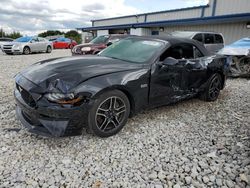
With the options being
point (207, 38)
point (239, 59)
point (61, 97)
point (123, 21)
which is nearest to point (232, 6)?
point (207, 38)

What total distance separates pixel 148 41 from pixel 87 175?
2.64 metres

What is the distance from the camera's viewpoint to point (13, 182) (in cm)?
218

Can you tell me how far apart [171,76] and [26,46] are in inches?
573

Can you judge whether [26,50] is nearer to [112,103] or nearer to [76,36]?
[112,103]

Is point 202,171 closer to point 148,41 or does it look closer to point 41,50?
point 148,41

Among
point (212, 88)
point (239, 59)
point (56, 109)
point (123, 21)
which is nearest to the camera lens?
point (56, 109)

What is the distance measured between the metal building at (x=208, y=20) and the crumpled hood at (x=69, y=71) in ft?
36.7

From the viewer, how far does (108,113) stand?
299 centimetres

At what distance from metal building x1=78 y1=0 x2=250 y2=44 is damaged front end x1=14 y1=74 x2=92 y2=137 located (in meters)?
12.0

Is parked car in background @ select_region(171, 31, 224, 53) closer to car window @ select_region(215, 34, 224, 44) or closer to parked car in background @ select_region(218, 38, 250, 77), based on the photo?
car window @ select_region(215, 34, 224, 44)

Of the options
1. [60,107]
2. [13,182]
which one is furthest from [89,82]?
[13,182]

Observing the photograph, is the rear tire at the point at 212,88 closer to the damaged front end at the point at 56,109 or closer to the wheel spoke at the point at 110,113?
the wheel spoke at the point at 110,113

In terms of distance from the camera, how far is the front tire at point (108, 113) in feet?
9.27

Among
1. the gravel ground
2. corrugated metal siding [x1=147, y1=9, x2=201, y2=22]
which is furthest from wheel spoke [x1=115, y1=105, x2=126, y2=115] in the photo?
corrugated metal siding [x1=147, y1=9, x2=201, y2=22]
